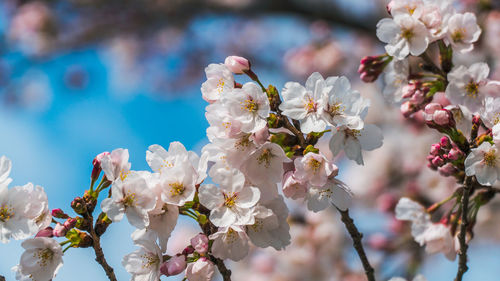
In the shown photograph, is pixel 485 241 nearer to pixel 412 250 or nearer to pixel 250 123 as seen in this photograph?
pixel 412 250

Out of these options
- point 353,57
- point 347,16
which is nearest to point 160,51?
point 353,57

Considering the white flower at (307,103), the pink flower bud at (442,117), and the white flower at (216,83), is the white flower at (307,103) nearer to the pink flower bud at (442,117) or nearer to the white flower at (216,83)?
the white flower at (216,83)

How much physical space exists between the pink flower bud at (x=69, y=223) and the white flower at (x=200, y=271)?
0.90 feet

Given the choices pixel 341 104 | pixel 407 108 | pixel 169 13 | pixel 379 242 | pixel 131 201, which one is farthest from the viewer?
pixel 169 13

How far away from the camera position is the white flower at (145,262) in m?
1.16

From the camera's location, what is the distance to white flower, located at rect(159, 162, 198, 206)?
3.58 ft

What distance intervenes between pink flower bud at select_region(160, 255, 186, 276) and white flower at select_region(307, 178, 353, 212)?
1.04 feet

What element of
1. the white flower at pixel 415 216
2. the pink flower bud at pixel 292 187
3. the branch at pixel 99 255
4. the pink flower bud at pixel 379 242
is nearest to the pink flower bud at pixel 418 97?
the white flower at pixel 415 216

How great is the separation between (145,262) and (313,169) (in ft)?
1.44

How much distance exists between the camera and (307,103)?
1173 millimetres

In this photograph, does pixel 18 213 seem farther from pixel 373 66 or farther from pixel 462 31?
pixel 462 31

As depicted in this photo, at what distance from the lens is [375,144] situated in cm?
123

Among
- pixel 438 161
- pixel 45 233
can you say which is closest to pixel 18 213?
pixel 45 233

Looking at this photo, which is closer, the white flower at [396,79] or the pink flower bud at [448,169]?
the pink flower bud at [448,169]
